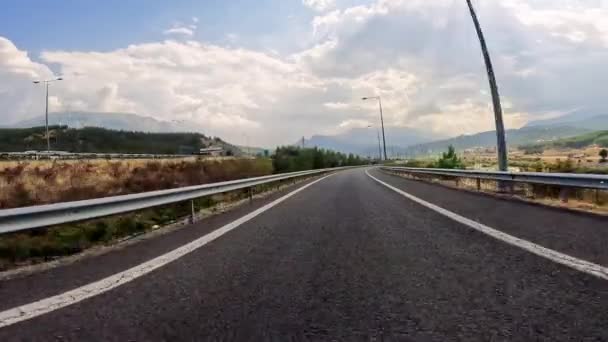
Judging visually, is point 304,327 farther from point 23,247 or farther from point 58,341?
point 23,247

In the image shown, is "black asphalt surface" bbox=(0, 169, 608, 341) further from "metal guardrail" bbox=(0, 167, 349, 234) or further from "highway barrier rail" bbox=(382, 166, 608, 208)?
"highway barrier rail" bbox=(382, 166, 608, 208)

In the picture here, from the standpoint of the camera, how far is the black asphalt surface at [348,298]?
313cm

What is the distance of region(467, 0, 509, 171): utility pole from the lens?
51.4 feet

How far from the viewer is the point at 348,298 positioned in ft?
12.8

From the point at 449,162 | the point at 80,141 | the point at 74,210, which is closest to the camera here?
the point at 74,210

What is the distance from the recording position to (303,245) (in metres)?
6.51

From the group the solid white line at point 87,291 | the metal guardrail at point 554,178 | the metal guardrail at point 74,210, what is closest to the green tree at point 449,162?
the metal guardrail at point 554,178

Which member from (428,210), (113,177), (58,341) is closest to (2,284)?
(58,341)

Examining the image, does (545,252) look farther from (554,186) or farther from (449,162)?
(449,162)

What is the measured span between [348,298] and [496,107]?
1428 cm

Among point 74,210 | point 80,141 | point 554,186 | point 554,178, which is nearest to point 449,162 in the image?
point 554,186

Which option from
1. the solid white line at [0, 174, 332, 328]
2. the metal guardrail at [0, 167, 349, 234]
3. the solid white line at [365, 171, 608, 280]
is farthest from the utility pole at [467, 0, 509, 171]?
the solid white line at [0, 174, 332, 328]

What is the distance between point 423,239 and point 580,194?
10696 mm

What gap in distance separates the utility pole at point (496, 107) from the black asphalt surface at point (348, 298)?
9.44 m
